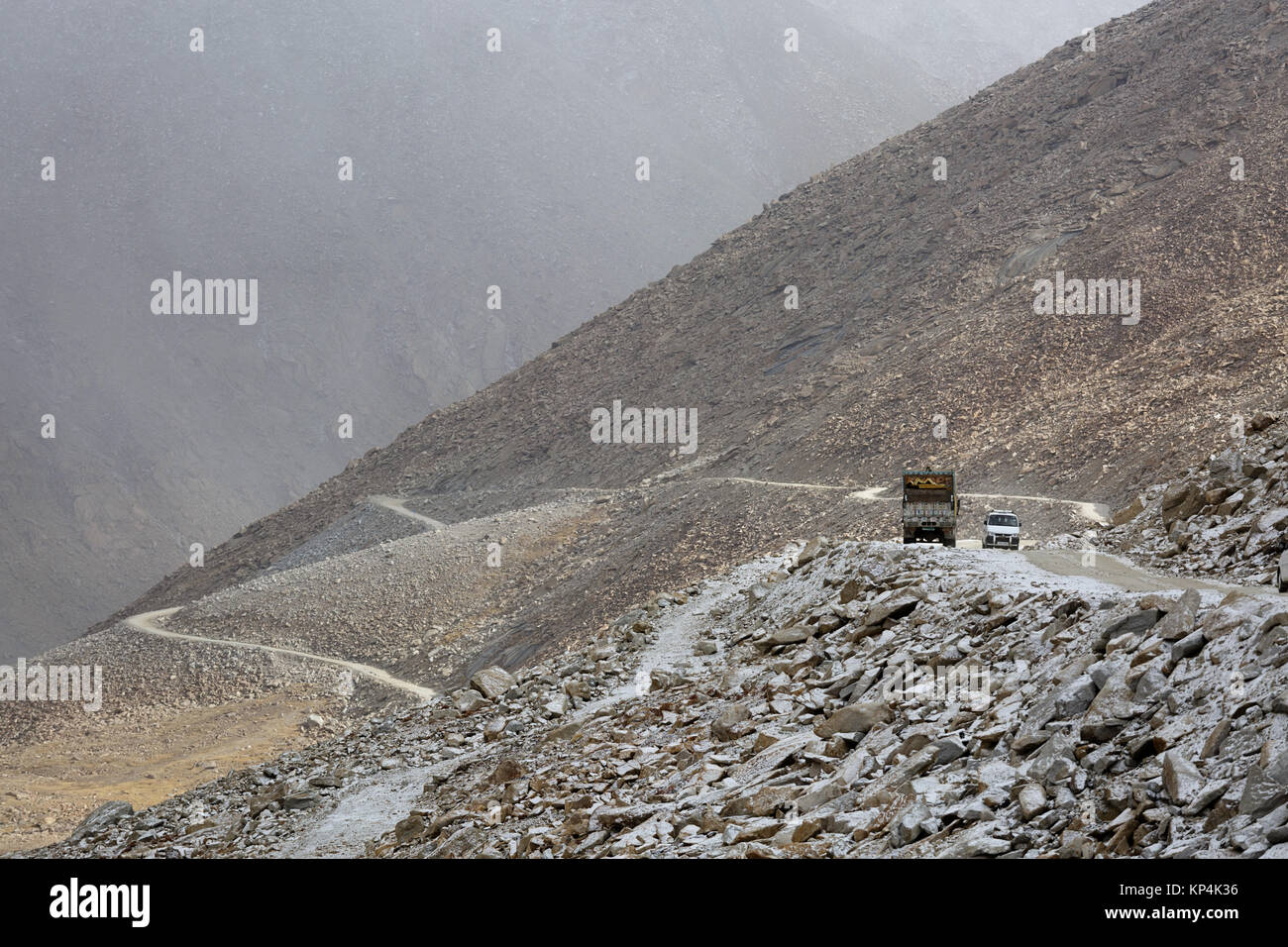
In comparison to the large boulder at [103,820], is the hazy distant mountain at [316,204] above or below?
above

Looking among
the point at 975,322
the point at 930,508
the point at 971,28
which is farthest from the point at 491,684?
the point at 971,28

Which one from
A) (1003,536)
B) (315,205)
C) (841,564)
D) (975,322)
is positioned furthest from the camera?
(315,205)

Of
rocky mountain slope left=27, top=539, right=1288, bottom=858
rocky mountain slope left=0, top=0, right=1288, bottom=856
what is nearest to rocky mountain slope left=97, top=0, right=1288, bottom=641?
rocky mountain slope left=0, top=0, right=1288, bottom=856

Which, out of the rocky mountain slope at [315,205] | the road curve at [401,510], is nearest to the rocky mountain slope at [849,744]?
the road curve at [401,510]

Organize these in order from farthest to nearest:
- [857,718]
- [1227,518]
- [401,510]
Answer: [401,510] → [1227,518] → [857,718]

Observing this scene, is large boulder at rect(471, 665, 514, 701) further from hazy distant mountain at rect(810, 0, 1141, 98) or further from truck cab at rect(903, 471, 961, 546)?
hazy distant mountain at rect(810, 0, 1141, 98)

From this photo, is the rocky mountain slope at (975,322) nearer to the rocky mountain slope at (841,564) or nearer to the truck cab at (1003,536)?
the rocky mountain slope at (841,564)

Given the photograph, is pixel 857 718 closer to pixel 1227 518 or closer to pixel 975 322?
pixel 1227 518

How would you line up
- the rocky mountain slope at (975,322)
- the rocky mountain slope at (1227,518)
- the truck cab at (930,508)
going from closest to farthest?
the rocky mountain slope at (1227,518) → the truck cab at (930,508) → the rocky mountain slope at (975,322)

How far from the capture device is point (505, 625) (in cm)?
4000

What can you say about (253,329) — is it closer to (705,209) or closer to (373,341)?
(373,341)

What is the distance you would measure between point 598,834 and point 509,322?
116045 mm

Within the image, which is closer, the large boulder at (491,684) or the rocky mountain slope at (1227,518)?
the rocky mountain slope at (1227,518)

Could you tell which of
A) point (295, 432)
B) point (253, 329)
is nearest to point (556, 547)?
point (295, 432)
